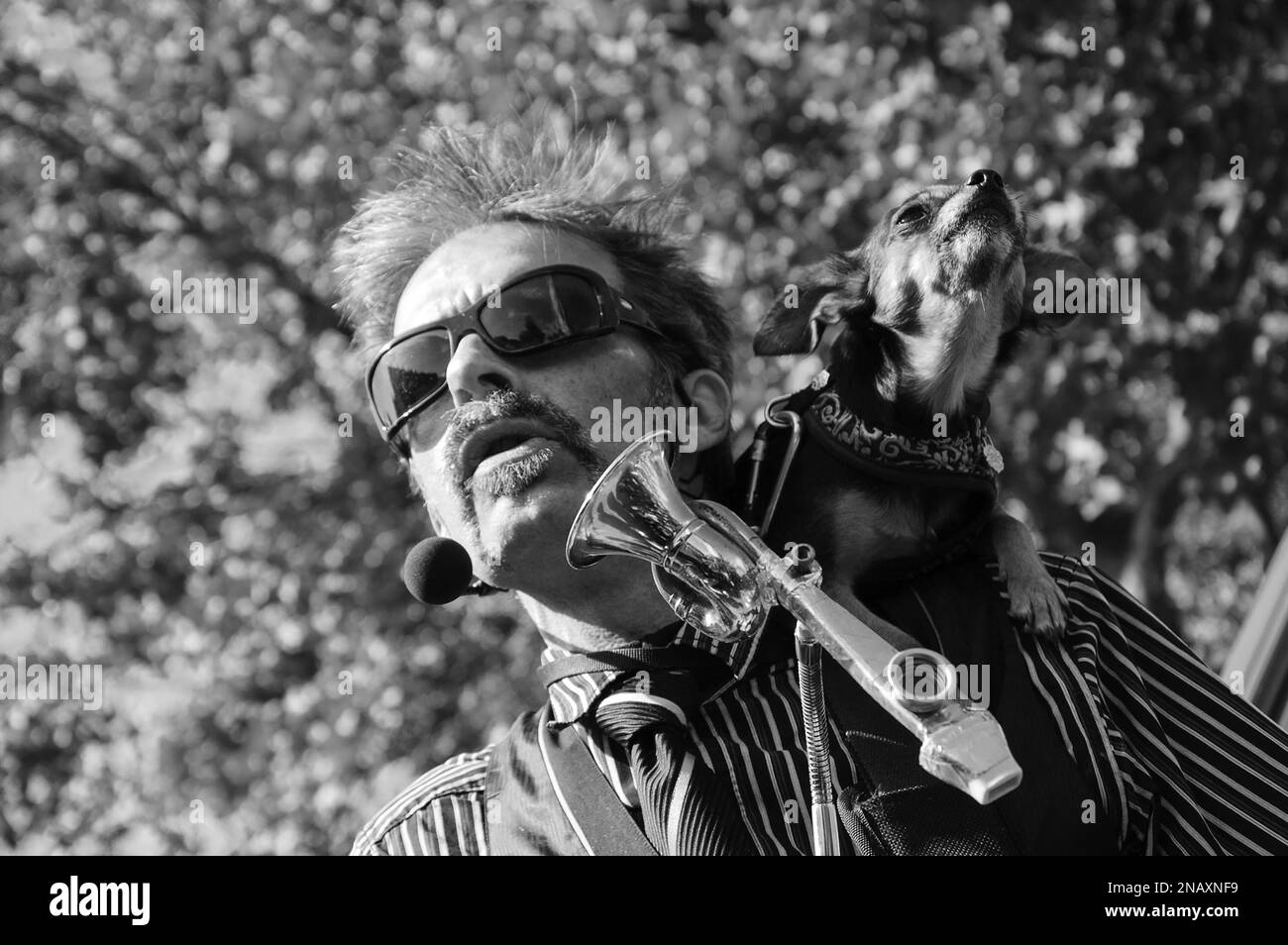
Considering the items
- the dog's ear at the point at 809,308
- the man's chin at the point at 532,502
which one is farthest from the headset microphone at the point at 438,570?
the dog's ear at the point at 809,308

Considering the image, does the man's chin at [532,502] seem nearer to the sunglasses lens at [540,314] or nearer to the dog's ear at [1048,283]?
the sunglasses lens at [540,314]

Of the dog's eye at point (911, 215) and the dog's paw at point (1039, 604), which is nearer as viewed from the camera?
the dog's paw at point (1039, 604)

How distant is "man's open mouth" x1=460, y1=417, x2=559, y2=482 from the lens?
277 cm

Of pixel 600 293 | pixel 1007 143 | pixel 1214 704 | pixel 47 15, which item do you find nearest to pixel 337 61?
pixel 47 15

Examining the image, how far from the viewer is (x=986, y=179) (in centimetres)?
326

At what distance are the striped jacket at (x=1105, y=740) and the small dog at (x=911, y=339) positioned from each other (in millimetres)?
295

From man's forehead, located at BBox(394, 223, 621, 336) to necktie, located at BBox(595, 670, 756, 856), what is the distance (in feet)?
2.81

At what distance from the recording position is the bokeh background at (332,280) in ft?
20.8

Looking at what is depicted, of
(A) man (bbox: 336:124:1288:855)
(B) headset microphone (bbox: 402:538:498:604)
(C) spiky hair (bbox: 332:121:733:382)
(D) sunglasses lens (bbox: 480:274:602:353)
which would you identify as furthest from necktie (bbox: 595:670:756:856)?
(C) spiky hair (bbox: 332:121:733:382)

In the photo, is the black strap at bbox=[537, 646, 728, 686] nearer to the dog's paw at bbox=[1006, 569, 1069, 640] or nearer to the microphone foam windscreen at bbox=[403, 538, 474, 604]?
the microphone foam windscreen at bbox=[403, 538, 474, 604]

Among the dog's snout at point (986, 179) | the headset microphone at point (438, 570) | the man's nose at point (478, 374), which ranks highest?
the dog's snout at point (986, 179)

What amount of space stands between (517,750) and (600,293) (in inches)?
34.9

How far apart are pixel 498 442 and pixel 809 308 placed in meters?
0.96

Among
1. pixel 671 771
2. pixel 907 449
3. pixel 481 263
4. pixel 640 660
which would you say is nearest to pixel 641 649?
pixel 640 660
